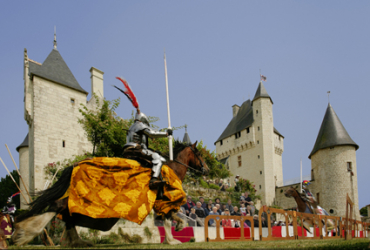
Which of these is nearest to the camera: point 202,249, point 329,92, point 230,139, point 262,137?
point 202,249

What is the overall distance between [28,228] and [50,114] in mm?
22517

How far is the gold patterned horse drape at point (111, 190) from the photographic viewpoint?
7680 millimetres

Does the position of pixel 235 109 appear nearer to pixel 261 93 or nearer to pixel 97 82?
pixel 261 93

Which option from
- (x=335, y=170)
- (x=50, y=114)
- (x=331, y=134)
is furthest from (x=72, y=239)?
(x=331, y=134)

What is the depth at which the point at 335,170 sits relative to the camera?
44.0 meters

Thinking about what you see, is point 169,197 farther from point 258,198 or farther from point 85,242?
point 258,198

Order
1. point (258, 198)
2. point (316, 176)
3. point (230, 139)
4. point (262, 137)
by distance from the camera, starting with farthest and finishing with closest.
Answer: point (230, 139)
point (262, 137)
point (316, 176)
point (258, 198)

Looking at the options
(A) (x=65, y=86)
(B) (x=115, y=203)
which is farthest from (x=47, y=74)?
(B) (x=115, y=203)

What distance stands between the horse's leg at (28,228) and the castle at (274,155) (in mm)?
42020

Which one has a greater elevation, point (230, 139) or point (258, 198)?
point (230, 139)

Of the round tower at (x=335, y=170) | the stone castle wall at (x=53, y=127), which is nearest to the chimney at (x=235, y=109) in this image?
the round tower at (x=335, y=170)

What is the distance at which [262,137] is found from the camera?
5906 centimetres

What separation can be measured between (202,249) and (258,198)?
96.0 feet

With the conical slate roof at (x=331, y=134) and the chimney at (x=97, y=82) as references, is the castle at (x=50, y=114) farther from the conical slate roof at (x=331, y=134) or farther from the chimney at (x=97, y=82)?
the conical slate roof at (x=331, y=134)
